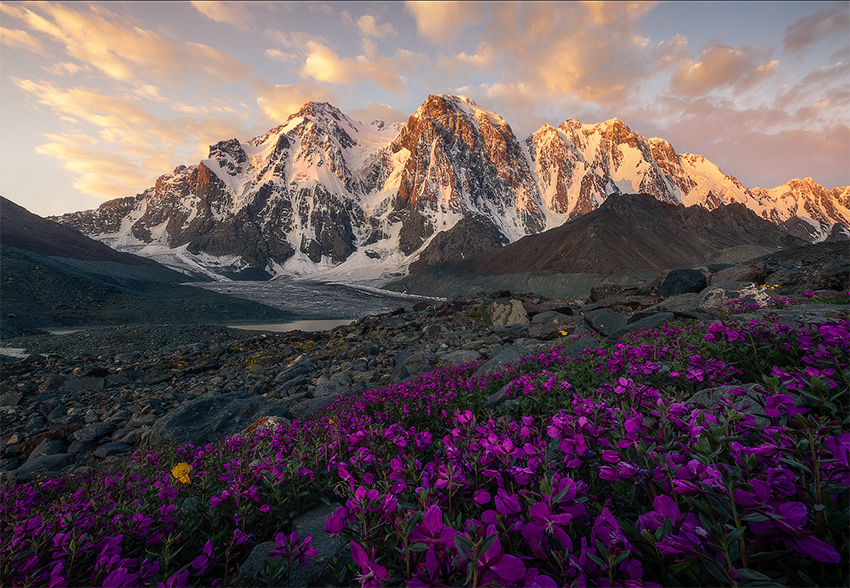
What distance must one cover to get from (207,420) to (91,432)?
2.88 m

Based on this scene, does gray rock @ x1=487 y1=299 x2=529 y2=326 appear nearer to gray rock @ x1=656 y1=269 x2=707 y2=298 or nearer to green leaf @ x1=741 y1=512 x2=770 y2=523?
gray rock @ x1=656 y1=269 x2=707 y2=298

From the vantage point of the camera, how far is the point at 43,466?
21.1 ft

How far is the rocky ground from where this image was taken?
700cm

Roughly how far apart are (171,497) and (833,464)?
4032 millimetres

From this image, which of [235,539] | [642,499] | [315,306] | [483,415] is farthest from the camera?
[315,306]

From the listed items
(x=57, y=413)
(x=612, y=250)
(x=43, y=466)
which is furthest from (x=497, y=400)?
(x=612, y=250)

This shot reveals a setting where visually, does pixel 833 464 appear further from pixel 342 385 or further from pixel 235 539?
pixel 342 385

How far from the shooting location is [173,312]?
4750 cm

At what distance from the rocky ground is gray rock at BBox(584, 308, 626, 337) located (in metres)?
0.05

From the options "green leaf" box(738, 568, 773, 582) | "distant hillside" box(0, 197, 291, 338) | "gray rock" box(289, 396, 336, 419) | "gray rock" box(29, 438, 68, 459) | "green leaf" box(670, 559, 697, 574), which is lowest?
"distant hillside" box(0, 197, 291, 338)

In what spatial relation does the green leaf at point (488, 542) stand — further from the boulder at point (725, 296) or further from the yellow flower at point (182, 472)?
the boulder at point (725, 296)

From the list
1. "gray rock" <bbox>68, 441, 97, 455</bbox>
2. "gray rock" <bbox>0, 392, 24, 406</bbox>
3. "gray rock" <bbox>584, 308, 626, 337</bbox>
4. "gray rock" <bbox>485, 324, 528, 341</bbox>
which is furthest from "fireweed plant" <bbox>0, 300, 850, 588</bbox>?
"gray rock" <bbox>0, 392, 24, 406</bbox>

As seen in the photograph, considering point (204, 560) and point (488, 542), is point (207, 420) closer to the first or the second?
point (204, 560)

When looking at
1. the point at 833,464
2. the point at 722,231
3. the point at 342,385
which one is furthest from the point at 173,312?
the point at 722,231
